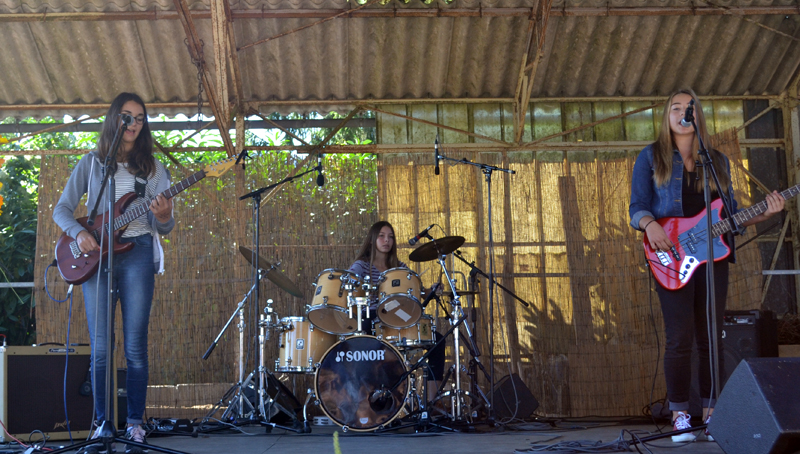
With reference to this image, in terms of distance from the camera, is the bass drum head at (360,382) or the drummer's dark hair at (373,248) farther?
the drummer's dark hair at (373,248)

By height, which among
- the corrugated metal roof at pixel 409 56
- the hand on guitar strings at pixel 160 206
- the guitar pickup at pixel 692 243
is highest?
the corrugated metal roof at pixel 409 56

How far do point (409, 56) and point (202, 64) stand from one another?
196 cm

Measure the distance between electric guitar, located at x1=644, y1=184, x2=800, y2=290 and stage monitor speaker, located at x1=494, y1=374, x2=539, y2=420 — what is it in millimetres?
2105

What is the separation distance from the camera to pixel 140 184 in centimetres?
325

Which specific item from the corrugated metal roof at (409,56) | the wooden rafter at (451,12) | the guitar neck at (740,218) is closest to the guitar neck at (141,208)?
the guitar neck at (740,218)

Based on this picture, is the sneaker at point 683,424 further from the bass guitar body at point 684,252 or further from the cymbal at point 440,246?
the cymbal at point 440,246

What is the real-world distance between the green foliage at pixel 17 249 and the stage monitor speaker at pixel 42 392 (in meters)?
4.23

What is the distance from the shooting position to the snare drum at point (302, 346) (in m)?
4.75

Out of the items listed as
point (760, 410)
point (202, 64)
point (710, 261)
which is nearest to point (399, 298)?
point (710, 261)

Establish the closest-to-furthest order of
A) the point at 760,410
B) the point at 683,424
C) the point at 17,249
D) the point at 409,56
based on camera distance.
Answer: the point at 760,410 → the point at 683,424 → the point at 409,56 → the point at 17,249

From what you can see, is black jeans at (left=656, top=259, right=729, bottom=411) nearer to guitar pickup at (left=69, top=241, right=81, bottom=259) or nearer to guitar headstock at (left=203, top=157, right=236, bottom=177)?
guitar headstock at (left=203, top=157, right=236, bottom=177)

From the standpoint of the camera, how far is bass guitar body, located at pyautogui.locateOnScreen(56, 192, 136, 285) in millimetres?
3098

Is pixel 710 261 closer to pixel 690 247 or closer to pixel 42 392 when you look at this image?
pixel 690 247

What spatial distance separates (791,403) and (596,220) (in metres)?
3.86
